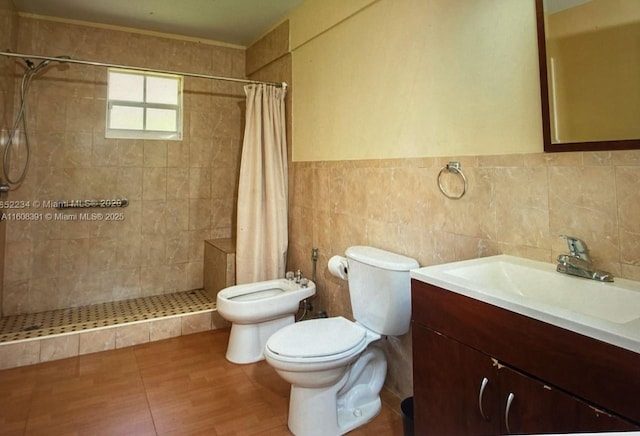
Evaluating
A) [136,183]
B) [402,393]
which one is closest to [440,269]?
[402,393]

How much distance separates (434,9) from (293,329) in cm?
169

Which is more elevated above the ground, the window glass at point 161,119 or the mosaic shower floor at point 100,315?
the window glass at point 161,119

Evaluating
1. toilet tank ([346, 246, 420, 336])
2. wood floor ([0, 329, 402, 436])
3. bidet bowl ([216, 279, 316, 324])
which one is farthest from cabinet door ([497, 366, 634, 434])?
bidet bowl ([216, 279, 316, 324])

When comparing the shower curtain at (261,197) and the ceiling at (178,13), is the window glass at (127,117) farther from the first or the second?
the shower curtain at (261,197)

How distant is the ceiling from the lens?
2703 millimetres

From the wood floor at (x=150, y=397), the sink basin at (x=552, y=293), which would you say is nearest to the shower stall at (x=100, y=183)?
the wood floor at (x=150, y=397)

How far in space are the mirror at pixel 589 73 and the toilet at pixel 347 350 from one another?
2.71 ft

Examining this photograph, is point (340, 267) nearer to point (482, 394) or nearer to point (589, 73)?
point (482, 394)

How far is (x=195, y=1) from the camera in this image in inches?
105

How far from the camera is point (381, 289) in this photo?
170 centimetres

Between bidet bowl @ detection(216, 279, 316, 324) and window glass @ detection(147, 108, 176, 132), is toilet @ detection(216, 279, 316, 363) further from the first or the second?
window glass @ detection(147, 108, 176, 132)

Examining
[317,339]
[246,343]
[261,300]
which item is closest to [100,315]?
[246,343]

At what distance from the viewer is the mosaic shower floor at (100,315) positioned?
2527 millimetres

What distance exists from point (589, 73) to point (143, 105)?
10.9 feet
